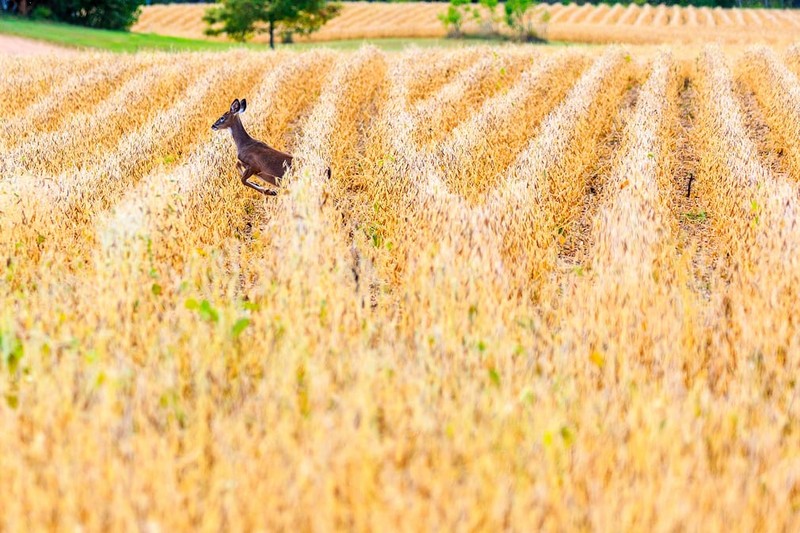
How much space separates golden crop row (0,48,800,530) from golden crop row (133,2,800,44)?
40.4 meters

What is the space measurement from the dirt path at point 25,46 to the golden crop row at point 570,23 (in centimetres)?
2544

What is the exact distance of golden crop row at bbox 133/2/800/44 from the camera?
48438 mm

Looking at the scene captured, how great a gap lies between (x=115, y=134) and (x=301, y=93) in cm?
425

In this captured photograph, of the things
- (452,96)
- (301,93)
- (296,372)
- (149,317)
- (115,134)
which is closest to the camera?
(296,372)

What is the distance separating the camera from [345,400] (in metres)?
3.08

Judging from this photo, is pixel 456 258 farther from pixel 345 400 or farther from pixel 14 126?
pixel 14 126

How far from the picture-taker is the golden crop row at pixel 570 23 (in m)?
48.4

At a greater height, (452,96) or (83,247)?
(452,96)

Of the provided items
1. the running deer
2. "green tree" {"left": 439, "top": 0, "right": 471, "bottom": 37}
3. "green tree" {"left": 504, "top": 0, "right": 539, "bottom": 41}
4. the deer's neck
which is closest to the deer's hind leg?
the running deer

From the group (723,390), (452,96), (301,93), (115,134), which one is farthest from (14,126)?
(723,390)

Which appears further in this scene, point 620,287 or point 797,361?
point 620,287

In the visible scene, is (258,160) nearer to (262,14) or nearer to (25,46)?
(25,46)

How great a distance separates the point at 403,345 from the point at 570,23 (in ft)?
190

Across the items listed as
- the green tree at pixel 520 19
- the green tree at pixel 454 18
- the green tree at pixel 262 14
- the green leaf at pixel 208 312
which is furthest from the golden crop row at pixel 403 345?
the green tree at pixel 454 18
